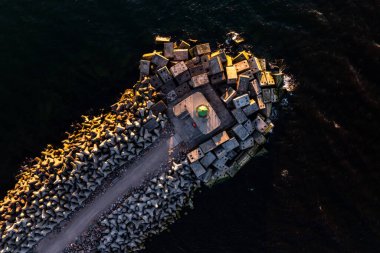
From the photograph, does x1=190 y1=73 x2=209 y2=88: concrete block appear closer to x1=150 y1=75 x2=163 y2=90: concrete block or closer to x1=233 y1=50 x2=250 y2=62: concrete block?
x1=150 y1=75 x2=163 y2=90: concrete block

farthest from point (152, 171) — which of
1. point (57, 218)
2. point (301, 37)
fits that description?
point (301, 37)

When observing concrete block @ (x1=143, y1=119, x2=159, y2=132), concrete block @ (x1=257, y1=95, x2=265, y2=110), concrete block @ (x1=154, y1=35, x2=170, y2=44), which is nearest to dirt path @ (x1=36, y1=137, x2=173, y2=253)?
concrete block @ (x1=143, y1=119, x2=159, y2=132)

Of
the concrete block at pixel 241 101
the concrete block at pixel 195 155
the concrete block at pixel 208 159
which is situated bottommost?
the concrete block at pixel 208 159

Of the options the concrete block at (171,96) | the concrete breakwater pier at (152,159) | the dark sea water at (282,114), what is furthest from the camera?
the concrete block at (171,96)

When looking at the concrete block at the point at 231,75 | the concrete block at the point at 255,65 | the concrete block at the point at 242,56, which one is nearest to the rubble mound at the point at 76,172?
the concrete block at the point at 231,75

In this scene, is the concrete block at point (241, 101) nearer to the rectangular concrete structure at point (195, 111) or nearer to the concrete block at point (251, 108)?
the concrete block at point (251, 108)

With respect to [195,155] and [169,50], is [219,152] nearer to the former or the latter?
[195,155]

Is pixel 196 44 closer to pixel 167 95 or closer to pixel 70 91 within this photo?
pixel 167 95
